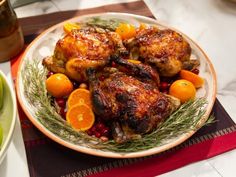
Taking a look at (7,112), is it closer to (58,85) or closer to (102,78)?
(58,85)

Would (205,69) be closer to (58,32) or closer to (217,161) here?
(217,161)

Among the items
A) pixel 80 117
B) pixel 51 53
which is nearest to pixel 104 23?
pixel 51 53

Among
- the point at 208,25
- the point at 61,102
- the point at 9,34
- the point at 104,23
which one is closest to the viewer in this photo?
the point at 61,102

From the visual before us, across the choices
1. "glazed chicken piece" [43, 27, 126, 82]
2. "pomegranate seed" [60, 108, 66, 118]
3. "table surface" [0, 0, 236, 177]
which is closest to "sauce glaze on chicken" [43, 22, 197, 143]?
"glazed chicken piece" [43, 27, 126, 82]

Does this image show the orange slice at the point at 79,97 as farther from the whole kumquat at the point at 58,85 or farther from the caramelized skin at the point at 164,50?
the caramelized skin at the point at 164,50

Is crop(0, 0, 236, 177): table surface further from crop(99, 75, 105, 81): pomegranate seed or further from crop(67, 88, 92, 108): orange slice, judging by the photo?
crop(99, 75, 105, 81): pomegranate seed
